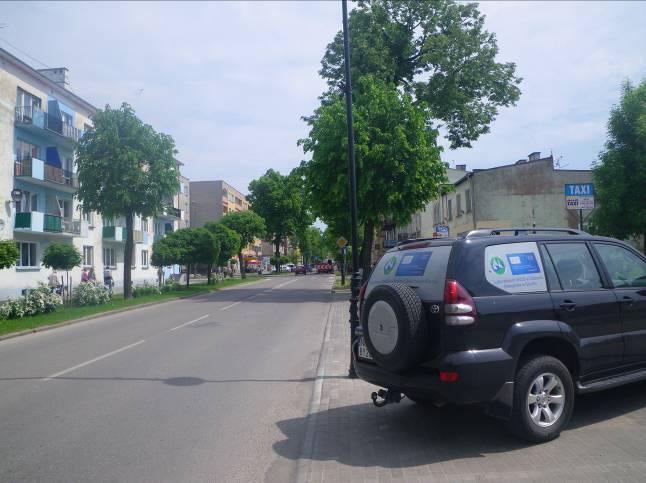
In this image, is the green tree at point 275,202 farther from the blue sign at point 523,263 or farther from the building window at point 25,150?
the blue sign at point 523,263

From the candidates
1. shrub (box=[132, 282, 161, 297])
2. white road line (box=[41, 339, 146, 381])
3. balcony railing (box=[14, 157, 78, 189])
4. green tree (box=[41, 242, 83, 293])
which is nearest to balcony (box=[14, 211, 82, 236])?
balcony railing (box=[14, 157, 78, 189])

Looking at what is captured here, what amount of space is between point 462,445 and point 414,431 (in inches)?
23.0

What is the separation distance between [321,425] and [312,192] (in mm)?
Result: 21848

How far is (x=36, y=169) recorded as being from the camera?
99.3 feet

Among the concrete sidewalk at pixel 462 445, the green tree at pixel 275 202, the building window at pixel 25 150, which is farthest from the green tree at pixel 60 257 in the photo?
the green tree at pixel 275 202

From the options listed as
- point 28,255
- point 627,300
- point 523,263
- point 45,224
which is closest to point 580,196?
point 627,300

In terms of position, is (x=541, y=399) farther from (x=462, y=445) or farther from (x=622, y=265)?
(x=622, y=265)

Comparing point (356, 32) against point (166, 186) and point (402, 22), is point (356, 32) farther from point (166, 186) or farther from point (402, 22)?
point (166, 186)

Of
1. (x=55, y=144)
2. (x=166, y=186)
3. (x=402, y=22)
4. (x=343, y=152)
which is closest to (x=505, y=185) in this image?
(x=402, y=22)

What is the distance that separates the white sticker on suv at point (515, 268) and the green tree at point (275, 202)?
2866 inches

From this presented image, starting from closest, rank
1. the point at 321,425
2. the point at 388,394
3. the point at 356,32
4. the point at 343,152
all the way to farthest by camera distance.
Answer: the point at 388,394 → the point at 321,425 → the point at 343,152 → the point at 356,32

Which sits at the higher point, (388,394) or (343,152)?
(343,152)

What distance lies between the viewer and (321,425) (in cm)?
574

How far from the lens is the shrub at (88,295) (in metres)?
22.8
